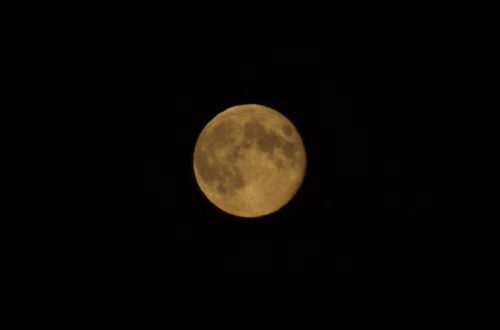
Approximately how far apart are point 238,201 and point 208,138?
75 centimetres

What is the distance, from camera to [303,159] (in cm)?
530

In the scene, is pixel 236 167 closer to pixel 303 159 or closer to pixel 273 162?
pixel 273 162

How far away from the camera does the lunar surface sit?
498 cm

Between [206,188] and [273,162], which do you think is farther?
[206,188]

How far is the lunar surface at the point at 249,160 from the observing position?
498 centimetres

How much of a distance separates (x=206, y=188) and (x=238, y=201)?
41 centimetres

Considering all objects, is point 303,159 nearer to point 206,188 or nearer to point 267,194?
point 267,194

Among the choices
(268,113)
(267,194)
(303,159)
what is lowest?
(267,194)

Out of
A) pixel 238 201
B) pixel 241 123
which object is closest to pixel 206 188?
pixel 238 201

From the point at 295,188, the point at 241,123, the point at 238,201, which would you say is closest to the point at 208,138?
the point at 241,123

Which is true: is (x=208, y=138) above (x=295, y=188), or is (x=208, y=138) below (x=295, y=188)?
above

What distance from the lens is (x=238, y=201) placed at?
5.14 meters

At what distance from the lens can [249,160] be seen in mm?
4953

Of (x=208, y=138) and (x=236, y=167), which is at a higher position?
(x=208, y=138)
